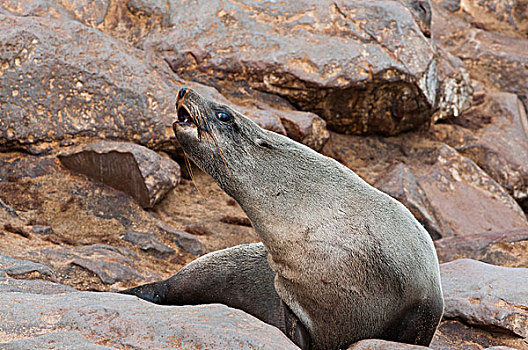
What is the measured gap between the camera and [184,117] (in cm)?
401

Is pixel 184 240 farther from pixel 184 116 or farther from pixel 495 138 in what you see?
pixel 495 138

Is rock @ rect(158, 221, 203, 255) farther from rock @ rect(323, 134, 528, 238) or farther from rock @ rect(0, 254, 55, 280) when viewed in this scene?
rock @ rect(323, 134, 528, 238)

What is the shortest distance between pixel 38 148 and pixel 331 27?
4877 millimetres

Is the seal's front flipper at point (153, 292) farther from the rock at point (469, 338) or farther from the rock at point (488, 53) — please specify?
the rock at point (488, 53)

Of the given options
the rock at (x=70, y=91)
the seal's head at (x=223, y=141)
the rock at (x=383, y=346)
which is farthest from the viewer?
the rock at (x=70, y=91)

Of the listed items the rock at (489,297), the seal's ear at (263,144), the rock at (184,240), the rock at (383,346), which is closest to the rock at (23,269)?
the seal's ear at (263,144)

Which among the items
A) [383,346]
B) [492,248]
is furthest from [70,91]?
[383,346]

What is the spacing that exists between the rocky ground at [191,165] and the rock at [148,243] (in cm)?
2

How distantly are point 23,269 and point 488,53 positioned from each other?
11604 millimetres

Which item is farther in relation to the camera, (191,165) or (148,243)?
(191,165)

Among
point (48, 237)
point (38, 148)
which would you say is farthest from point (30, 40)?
point (48, 237)

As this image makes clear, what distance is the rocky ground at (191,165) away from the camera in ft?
11.3

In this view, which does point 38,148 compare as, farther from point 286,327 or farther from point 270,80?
point 286,327

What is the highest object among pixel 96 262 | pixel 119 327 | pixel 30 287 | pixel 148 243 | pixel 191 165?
pixel 119 327
